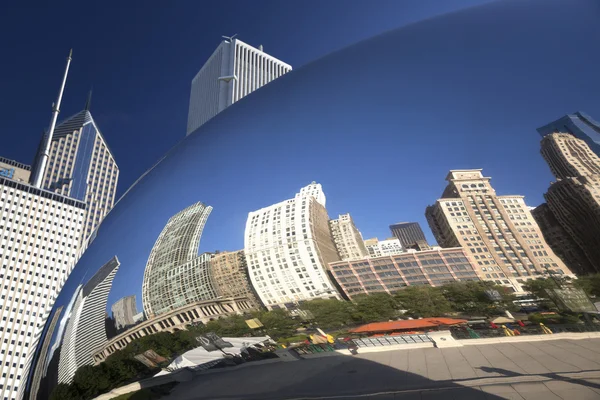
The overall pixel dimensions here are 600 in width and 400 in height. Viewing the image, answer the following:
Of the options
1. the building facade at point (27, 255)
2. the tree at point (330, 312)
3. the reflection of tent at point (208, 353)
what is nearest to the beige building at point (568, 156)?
the tree at point (330, 312)

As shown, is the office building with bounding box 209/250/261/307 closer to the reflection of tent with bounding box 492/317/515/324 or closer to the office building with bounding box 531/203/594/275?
the reflection of tent with bounding box 492/317/515/324

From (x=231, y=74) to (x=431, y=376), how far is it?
88.6 meters

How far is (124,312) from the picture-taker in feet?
4.76

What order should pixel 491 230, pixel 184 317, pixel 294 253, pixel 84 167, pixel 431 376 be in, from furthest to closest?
pixel 84 167 < pixel 184 317 < pixel 294 253 < pixel 491 230 < pixel 431 376

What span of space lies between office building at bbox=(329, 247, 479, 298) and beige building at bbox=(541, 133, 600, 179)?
0.42 m

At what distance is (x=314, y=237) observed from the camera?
125 cm

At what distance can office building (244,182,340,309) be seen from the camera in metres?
1.25

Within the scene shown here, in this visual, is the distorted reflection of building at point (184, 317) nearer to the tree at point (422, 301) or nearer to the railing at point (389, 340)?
the railing at point (389, 340)

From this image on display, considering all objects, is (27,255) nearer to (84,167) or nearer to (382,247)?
(84,167)

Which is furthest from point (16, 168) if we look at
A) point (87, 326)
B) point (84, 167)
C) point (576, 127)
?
point (576, 127)

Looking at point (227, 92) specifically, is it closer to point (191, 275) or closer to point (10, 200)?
point (10, 200)

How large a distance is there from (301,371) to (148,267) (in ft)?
2.61

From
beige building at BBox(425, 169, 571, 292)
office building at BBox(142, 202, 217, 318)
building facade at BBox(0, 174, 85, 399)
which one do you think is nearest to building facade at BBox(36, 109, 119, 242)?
building facade at BBox(0, 174, 85, 399)

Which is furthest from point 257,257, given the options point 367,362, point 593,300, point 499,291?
point 593,300
